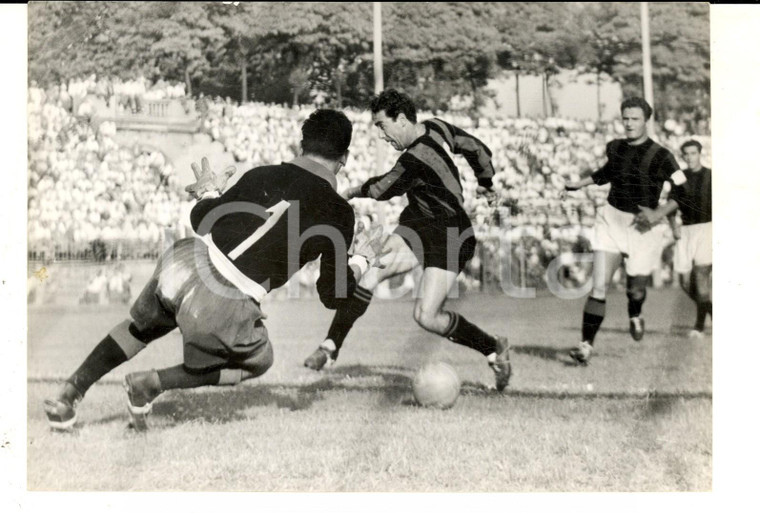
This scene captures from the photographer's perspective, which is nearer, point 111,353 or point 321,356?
point 111,353

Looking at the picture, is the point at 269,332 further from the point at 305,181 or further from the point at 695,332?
the point at 695,332

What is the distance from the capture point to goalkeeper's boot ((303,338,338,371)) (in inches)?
205

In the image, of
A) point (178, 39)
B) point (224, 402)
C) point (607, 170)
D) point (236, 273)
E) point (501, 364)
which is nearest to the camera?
point (236, 273)

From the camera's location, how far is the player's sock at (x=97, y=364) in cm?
505

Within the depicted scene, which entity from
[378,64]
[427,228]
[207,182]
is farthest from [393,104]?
[207,182]

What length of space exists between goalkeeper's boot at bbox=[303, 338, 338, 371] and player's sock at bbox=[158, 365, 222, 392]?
0.58m

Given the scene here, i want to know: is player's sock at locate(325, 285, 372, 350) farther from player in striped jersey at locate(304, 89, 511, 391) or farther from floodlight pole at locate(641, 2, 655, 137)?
floodlight pole at locate(641, 2, 655, 137)

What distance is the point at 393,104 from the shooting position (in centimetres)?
527

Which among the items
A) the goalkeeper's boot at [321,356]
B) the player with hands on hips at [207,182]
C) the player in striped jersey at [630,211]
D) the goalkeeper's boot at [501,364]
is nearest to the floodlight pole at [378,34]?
the player with hands on hips at [207,182]

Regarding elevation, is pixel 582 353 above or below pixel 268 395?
above

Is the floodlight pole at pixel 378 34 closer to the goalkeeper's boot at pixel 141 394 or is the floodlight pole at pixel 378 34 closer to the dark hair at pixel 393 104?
the dark hair at pixel 393 104

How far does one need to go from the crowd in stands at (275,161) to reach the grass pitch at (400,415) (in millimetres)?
425

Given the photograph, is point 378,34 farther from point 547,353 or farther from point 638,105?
point 547,353

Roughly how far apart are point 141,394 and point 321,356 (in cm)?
110
